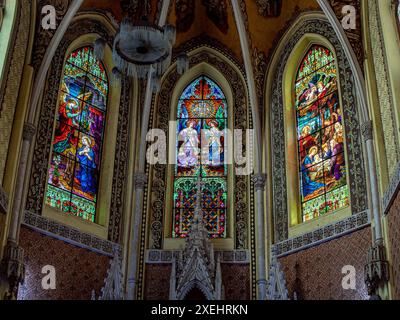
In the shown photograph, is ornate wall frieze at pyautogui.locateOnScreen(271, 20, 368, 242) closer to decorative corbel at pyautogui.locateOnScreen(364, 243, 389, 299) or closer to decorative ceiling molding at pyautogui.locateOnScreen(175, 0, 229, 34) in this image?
decorative corbel at pyautogui.locateOnScreen(364, 243, 389, 299)

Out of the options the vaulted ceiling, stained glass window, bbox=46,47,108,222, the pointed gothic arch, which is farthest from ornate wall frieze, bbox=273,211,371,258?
the vaulted ceiling

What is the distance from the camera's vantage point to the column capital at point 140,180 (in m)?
15.6

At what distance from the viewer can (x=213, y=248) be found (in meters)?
15.0

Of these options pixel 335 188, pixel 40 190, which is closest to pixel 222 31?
pixel 335 188

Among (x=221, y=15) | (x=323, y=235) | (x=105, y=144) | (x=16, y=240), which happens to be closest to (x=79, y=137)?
(x=105, y=144)

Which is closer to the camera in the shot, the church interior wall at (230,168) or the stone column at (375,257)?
the stone column at (375,257)

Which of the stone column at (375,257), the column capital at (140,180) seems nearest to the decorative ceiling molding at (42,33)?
the column capital at (140,180)

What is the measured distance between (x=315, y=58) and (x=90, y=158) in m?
5.67

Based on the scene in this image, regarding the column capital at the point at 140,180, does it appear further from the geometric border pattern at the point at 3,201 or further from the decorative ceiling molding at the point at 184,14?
the decorative ceiling molding at the point at 184,14

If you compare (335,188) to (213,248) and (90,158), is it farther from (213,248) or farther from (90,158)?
(90,158)

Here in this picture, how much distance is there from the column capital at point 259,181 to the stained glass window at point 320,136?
82 cm

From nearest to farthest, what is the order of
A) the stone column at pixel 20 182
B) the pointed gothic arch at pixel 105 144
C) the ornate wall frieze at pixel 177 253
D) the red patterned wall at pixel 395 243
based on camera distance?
the red patterned wall at pixel 395 243 < the stone column at pixel 20 182 < the pointed gothic arch at pixel 105 144 < the ornate wall frieze at pixel 177 253

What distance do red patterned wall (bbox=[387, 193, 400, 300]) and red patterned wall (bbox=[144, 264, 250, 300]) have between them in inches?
142

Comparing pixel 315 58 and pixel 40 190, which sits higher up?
pixel 315 58
